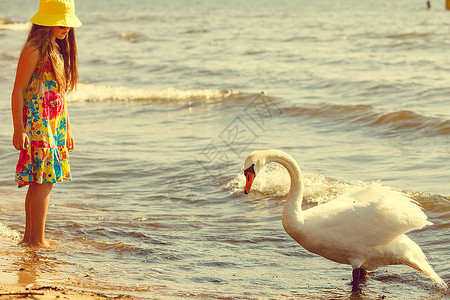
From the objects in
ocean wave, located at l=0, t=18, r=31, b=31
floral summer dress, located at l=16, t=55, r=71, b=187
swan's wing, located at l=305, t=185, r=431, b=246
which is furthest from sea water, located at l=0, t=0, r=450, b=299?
ocean wave, located at l=0, t=18, r=31, b=31

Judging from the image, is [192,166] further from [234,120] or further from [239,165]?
[234,120]

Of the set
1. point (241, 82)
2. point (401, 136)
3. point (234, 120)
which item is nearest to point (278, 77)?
point (241, 82)

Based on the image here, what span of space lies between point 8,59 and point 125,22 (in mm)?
17092

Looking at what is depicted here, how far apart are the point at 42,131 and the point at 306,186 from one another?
3.75 meters

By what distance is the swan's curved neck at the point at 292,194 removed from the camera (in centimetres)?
514

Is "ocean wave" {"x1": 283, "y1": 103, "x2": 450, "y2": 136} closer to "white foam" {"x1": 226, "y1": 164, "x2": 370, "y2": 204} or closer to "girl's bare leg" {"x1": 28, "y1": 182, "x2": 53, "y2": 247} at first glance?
"white foam" {"x1": 226, "y1": 164, "x2": 370, "y2": 204}

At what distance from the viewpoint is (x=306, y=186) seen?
7969 millimetres

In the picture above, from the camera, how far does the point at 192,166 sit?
9258 mm

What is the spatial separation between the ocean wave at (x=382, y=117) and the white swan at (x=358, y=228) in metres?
5.81

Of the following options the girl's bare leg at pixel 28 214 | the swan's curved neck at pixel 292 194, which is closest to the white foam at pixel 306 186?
the swan's curved neck at pixel 292 194

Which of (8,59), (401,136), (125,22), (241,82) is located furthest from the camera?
(125,22)

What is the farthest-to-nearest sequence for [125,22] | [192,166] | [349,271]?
1. [125,22]
2. [192,166]
3. [349,271]

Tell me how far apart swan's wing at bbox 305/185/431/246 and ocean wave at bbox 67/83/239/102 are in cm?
983

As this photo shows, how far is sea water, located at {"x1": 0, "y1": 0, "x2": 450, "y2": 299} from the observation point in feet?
17.4
